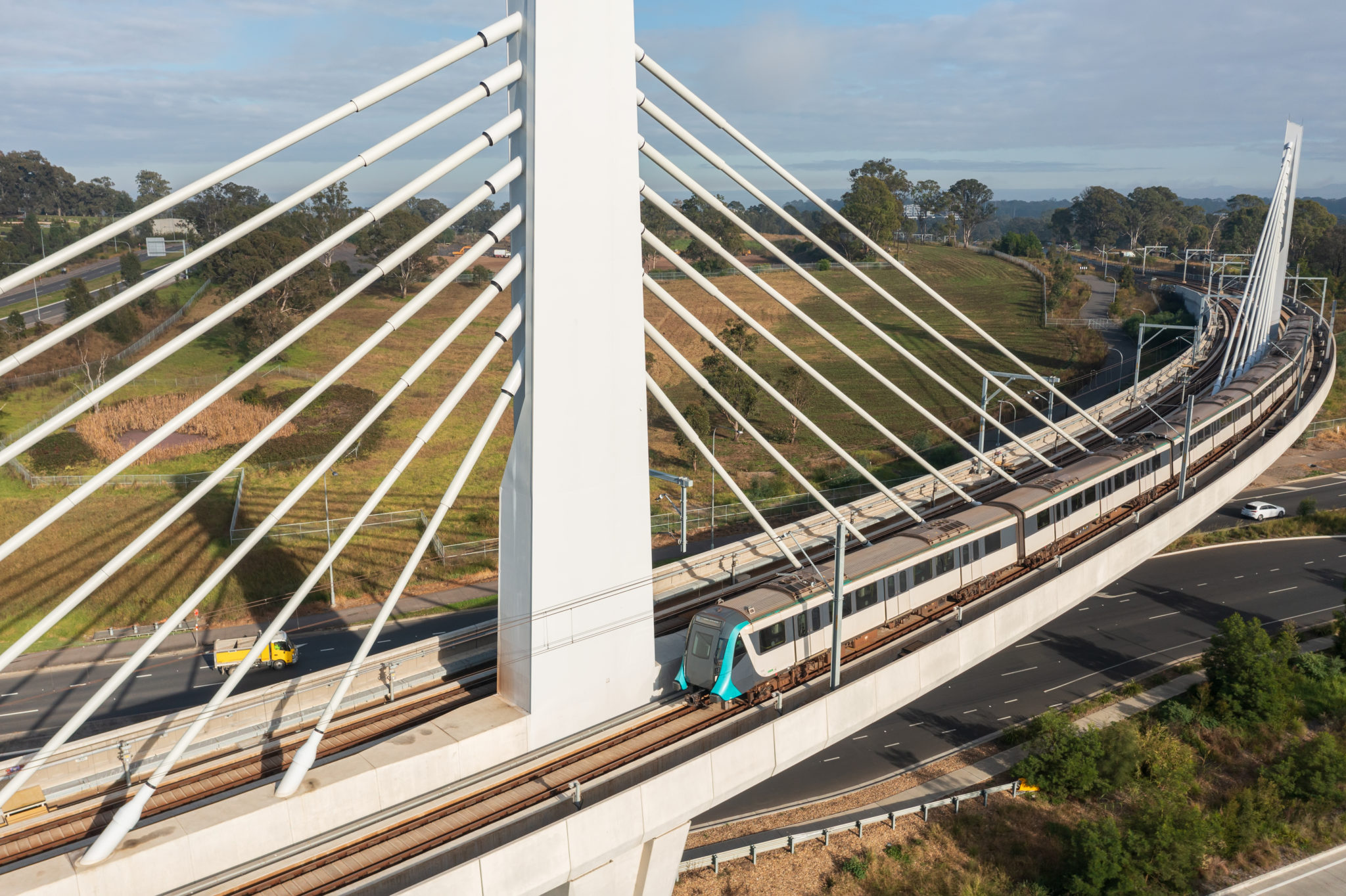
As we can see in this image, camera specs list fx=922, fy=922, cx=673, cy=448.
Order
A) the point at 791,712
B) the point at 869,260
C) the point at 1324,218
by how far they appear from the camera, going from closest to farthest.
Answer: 1. the point at 791,712
2. the point at 869,260
3. the point at 1324,218

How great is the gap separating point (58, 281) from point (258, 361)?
97.8 metres

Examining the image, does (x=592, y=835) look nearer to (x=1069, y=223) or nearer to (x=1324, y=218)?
(x=1324, y=218)

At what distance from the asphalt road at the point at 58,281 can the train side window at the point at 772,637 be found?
262 feet

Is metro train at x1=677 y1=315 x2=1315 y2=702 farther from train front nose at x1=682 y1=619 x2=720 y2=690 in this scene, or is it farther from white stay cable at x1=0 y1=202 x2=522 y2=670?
white stay cable at x1=0 y1=202 x2=522 y2=670

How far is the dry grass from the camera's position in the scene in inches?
2067

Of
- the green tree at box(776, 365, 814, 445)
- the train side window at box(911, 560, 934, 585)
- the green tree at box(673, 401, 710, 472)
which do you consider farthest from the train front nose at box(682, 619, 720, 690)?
the green tree at box(776, 365, 814, 445)

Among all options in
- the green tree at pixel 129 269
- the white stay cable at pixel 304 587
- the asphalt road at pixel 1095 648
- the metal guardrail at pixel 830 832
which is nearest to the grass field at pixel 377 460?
the green tree at pixel 129 269

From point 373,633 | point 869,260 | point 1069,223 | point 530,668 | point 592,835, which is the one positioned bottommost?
point 592,835

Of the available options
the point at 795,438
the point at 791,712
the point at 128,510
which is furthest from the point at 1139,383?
the point at 128,510

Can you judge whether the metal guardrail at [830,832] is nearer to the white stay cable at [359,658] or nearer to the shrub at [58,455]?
the white stay cable at [359,658]

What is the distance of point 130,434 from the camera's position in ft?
180

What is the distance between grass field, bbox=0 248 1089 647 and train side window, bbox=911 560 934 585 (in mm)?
23618

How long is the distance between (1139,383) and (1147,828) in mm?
35651

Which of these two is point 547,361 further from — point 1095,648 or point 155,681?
point 1095,648
